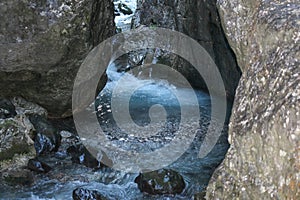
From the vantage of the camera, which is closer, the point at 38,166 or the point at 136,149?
the point at 38,166

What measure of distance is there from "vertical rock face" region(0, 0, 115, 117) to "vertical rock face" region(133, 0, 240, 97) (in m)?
2.65

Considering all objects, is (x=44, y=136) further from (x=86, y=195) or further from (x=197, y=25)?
(x=197, y=25)

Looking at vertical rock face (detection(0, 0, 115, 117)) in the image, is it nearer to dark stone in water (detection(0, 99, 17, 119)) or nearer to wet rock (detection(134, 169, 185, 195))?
dark stone in water (detection(0, 99, 17, 119))

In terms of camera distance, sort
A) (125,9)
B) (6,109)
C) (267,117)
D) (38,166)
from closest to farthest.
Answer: (267,117) < (38,166) < (6,109) < (125,9)

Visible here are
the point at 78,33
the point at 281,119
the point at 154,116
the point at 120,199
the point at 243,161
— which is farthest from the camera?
the point at 154,116

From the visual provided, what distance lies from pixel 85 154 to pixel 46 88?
1779 mm

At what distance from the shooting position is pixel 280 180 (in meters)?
2.92

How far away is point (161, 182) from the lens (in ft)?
19.7

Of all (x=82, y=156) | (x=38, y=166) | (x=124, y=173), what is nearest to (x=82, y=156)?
(x=82, y=156)

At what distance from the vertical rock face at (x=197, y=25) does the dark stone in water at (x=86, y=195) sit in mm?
4736

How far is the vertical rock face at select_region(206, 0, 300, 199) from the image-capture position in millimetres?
2852

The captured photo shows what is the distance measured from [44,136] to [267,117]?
5.25m

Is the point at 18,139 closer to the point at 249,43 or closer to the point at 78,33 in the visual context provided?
the point at 78,33

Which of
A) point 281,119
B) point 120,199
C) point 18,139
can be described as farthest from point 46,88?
point 281,119
